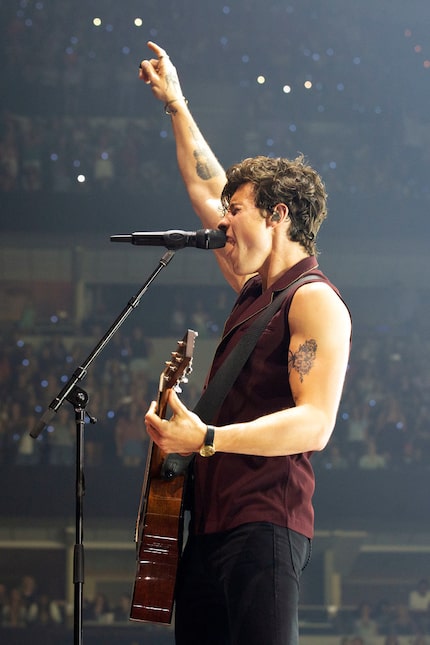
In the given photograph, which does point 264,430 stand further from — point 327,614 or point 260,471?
point 327,614

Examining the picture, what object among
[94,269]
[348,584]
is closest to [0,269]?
[94,269]

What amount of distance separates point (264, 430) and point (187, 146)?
52.1 inches

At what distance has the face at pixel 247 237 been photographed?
6.63 feet

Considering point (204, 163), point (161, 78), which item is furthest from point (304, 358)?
point (161, 78)

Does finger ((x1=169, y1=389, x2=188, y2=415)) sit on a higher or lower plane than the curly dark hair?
lower

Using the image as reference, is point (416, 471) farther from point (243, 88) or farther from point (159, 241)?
point (159, 241)

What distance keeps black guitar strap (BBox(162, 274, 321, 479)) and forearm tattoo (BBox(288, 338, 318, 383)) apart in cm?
14

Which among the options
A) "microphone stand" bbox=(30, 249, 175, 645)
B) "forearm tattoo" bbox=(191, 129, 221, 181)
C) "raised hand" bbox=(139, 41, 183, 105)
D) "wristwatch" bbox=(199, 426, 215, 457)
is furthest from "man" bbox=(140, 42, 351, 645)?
"raised hand" bbox=(139, 41, 183, 105)

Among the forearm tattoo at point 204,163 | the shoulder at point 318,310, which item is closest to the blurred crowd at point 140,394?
the forearm tattoo at point 204,163

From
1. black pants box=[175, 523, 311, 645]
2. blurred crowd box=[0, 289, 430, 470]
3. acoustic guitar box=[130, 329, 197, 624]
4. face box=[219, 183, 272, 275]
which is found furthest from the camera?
blurred crowd box=[0, 289, 430, 470]

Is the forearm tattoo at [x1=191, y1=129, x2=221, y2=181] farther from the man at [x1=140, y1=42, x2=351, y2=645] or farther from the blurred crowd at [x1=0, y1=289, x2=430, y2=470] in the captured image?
the blurred crowd at [x1=0, y1=289, x2=430, y2=470]

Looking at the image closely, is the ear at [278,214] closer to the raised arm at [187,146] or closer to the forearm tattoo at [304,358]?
the forearm tattoo at [304,358]

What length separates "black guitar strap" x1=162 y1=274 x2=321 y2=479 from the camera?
193 cm

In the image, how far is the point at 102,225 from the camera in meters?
5.05
